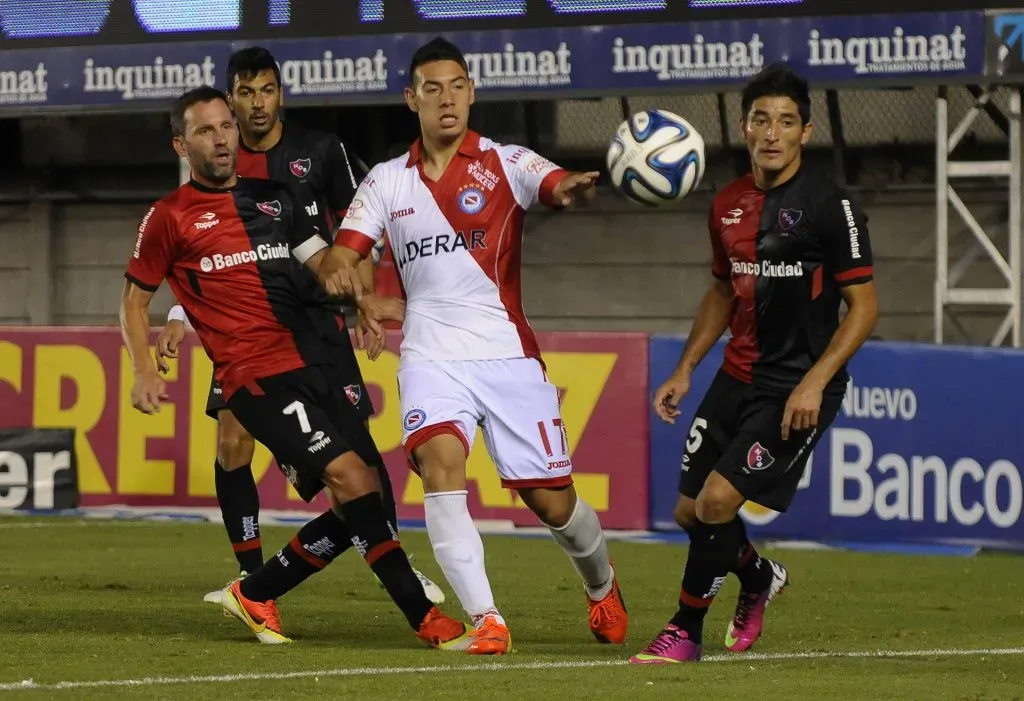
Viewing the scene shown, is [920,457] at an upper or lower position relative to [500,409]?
lower

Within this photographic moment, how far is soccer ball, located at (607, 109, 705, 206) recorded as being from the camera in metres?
6.51

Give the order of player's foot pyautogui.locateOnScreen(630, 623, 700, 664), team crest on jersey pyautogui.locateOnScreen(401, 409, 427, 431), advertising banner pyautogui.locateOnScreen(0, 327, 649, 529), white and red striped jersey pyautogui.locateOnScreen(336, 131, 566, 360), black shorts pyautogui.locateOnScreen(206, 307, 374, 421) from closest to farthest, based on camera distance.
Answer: player's foot pyautogui.locateOnScreen(630, 623, 700, 664) → team crest on jersey pyautogui.locateOnScreen(401, 409, 427, 431) → white and red striped jersey pyautogui.locateOnScreen(336, 131, 566, 360) → black shorts pyautogui.locateOnScreen(206, 307, 374, 421) → advertising banner pyautogui.locateOnScreen(0, 327, 649, 529)

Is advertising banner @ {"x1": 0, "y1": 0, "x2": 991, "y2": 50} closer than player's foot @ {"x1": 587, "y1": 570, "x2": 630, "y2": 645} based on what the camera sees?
No

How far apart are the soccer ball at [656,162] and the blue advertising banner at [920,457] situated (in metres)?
4.78

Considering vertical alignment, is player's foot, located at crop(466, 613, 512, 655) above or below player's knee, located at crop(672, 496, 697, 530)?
below

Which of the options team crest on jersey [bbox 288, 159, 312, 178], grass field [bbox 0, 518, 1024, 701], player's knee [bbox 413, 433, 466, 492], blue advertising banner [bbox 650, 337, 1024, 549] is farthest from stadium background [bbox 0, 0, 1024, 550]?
player's knee [bbox 413, 433, 466, 492]

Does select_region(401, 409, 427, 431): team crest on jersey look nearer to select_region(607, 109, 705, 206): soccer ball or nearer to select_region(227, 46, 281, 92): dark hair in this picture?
select_region(607, 109, 705, 206): soccer ball

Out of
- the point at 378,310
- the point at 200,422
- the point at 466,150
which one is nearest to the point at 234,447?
the point at 378,310

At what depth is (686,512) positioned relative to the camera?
6.89 meters

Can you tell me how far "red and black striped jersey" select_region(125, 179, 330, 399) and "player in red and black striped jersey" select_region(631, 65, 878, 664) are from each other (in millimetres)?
1629

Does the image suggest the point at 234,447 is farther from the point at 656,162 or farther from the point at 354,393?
the point at 656,162

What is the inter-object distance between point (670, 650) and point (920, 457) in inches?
198

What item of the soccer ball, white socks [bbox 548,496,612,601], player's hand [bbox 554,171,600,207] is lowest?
white socks [bbox 548,496,612,601]

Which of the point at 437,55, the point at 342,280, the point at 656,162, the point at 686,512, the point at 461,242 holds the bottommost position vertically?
the point at 686,512
